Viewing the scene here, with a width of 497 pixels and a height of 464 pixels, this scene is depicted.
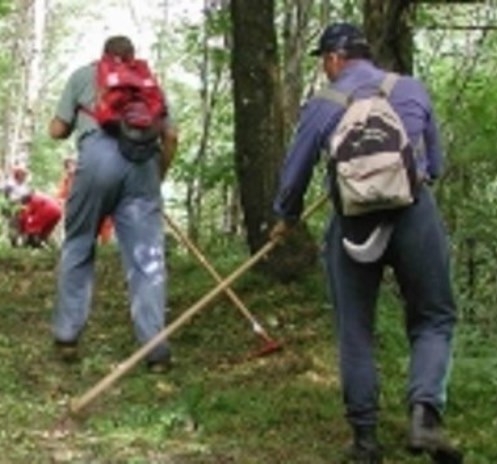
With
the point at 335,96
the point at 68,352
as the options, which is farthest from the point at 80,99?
the point at 335,96

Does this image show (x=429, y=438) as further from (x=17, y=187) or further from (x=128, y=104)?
(x=17, y=187)

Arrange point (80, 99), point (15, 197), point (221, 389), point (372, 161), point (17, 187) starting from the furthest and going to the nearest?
point (17, 187), point (15, 197), point (80, 99), point (221, 389), point (372, 161)

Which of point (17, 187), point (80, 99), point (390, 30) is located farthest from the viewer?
point (17, 187)

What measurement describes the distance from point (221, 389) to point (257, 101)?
3.21 metres

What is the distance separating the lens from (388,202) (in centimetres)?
499

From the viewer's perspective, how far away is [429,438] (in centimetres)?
497

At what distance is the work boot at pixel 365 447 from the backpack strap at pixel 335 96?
1.55 metres

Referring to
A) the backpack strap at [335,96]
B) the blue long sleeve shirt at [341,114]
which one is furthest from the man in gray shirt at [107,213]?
the backpack strap at [335,96]

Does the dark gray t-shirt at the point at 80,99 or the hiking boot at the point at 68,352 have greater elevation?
the dark gray t-shirt at the point at 80,99

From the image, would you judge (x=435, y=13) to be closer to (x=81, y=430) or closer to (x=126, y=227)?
(x=126, y=227)

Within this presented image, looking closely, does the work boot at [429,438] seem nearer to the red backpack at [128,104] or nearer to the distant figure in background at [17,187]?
the red backpack at [128,104]

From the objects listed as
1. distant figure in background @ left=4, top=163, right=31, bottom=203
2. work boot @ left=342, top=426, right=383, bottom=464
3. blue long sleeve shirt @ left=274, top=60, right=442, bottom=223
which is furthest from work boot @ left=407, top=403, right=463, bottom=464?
distant figure in background @ left=4, top=163, right=31, bottom=203

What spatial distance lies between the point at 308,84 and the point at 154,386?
10.7 metres

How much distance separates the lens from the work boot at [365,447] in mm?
5273
